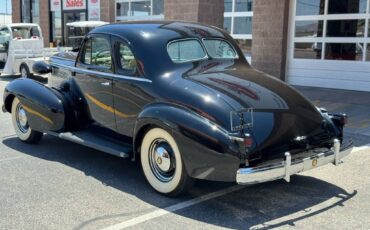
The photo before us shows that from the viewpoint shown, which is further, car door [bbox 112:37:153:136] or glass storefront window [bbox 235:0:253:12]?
glass storefront window [bbox 235:0:253:12]

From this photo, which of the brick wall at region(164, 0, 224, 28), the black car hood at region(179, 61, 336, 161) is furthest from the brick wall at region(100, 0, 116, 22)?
the black car hood at region(179, 61, 336, 161)

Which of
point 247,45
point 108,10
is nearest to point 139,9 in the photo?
point 108,10

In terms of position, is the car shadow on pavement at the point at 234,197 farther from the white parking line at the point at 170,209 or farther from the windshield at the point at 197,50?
the windshield at the point at 197,50

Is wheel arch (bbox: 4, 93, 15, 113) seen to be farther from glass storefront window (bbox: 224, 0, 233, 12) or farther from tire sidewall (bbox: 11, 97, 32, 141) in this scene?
glass storefront window (bbox: 224, 0, 233, 12)

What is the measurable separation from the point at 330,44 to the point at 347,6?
106 centimetres

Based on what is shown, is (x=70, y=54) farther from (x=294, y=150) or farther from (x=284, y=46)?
(x=284, y=46)

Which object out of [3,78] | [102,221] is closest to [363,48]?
[102,221]

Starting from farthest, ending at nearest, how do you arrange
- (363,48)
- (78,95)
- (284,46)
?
(284,46), (363,48), (78,95)

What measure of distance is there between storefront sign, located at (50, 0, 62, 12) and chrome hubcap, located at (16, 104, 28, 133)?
663 inches

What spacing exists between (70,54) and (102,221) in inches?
142

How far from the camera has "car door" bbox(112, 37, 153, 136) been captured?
5.19 meters

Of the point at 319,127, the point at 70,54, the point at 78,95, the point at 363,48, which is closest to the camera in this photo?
the point at 319,127

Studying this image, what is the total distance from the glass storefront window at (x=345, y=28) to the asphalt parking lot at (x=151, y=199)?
7.06m

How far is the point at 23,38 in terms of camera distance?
1645 cm
